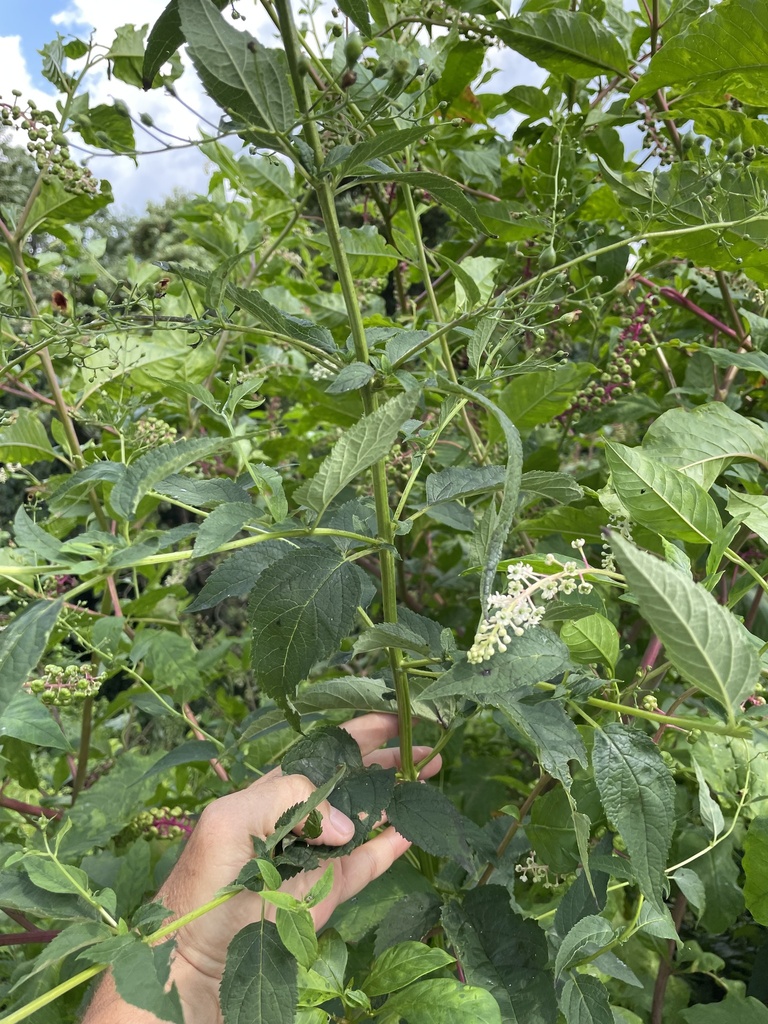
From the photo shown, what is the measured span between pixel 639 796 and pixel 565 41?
0.92 metres

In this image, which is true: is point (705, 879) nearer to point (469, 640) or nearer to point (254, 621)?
point (469, 640)

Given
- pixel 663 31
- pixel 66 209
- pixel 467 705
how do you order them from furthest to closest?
pixel 66 209, pixel 663 31, pixel 467 705

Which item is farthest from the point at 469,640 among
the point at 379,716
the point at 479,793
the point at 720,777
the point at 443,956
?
the point at 443,956

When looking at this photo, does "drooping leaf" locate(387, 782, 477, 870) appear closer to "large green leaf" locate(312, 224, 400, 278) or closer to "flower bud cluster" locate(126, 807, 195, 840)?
"flower bud cluster" locate(126, 807, 195, 840)

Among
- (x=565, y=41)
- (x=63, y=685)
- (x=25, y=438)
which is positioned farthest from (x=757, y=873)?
(x=25, y=438)

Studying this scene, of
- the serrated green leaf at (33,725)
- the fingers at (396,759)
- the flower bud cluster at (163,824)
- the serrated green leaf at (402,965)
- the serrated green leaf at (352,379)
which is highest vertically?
the serrated green leaf at (352,379)

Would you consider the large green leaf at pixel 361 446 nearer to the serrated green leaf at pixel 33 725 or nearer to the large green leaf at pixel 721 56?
the serrated green leaf at pixel 33 725

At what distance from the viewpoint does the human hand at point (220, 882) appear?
2.13ft

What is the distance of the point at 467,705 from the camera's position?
0.66m

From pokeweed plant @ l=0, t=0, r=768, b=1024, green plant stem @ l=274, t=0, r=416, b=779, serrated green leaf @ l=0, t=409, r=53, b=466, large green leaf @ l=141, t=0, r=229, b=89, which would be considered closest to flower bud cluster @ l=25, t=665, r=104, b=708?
pokeweed plant @ l=0, t=0, r=768, b=1024

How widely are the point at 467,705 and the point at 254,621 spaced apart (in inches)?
9.3

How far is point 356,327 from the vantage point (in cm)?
59

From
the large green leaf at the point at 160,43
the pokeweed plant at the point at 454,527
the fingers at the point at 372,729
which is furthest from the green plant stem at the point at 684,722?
the large green leaf at the point at 160,43

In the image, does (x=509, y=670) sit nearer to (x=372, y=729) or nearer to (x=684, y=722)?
(x=684, y=722)
